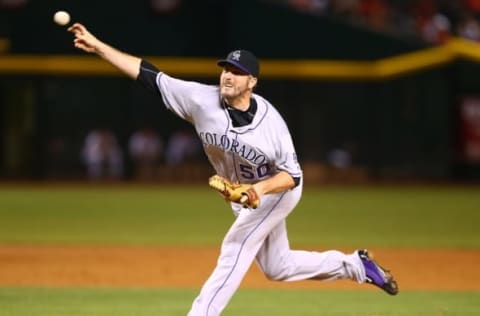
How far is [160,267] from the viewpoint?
11.2 metres

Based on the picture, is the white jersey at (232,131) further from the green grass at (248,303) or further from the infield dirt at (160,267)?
the infield dirt at (160,267)

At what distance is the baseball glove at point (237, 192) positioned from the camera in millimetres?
5883

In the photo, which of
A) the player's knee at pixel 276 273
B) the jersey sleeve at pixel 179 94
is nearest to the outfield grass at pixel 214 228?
the player's knee at pixel 276 273

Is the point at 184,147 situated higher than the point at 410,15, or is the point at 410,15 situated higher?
the point at 410,15

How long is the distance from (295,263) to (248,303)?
1.89m

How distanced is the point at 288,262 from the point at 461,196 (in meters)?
14.1

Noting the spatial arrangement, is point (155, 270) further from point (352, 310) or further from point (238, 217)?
point (238, 217)

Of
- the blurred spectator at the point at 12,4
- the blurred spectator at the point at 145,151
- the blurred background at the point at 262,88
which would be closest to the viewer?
the blurred spectator at the point at 12,4

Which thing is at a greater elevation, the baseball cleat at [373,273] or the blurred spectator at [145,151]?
the baseball cleat at [373,273]

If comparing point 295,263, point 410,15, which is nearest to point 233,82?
point 295,263

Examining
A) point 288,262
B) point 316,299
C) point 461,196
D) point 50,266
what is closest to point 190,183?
point 461,196

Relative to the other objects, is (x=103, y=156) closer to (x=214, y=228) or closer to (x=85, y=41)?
(x=214, y=228)

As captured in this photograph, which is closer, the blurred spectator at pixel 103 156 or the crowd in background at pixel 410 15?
the blurred spectator at pixel 103 156

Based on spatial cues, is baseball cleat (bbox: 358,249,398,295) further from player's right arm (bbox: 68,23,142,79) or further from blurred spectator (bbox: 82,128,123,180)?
blurred spectator (bbox: 82,128,123,180)
